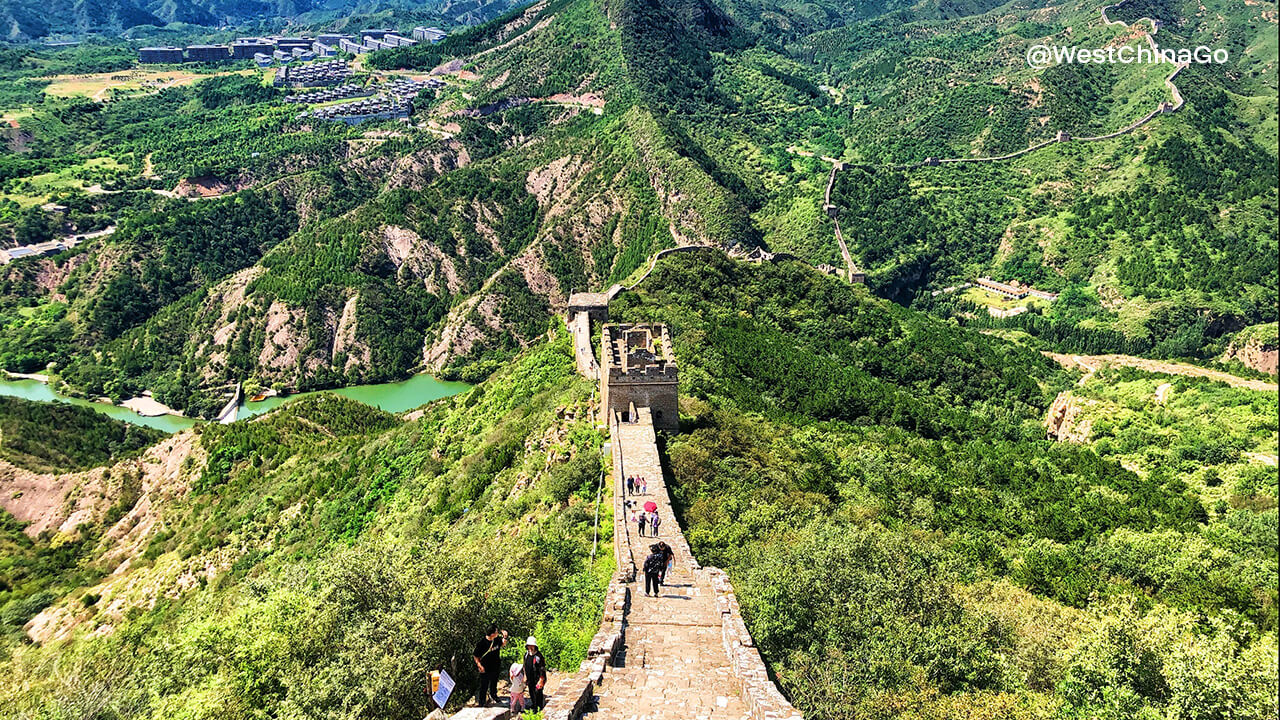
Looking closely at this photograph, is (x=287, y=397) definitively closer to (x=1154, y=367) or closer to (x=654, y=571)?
(x=654, y=571)

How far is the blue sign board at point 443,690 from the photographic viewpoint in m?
17.5

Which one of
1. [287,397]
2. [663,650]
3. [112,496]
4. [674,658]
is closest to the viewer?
[674,658]

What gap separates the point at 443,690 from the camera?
17.7 meters

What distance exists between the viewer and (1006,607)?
28578 millimetres

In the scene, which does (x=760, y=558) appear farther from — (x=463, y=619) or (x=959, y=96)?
(x=959, y=96)

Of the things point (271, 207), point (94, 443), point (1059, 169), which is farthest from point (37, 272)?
point (1059, 169)

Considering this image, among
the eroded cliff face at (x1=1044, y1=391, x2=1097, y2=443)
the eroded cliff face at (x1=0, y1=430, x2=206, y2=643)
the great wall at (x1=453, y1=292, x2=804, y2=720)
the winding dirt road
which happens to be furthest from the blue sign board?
the winding dirt road

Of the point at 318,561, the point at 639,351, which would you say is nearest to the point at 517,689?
the point at 318,561

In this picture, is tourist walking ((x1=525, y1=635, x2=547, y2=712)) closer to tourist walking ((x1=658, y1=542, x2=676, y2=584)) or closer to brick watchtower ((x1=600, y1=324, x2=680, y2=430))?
tourist walking ((x1=658, y1=542, x2=676, y2=584))

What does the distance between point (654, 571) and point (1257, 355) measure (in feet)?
340

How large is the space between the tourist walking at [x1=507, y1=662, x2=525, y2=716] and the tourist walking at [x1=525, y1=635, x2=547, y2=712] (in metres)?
0.15

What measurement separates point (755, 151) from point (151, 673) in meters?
164

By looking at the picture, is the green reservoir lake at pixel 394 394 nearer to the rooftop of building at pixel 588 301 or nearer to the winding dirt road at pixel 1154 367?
the rooftop of building at pixel 588 301

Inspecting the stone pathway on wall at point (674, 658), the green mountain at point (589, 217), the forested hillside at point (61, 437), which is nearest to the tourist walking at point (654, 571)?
the stone pathway on wall at point (674, 658)
